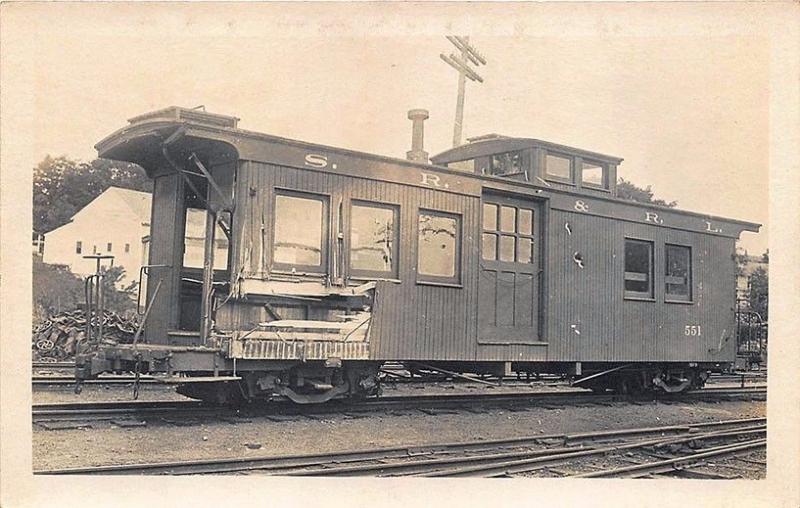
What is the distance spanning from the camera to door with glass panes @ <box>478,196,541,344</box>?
Answer: 10258 millimetres

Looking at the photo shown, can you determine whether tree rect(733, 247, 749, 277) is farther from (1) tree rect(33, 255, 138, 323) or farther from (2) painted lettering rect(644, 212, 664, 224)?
(1) tree rect(33, 255, 138, 323)

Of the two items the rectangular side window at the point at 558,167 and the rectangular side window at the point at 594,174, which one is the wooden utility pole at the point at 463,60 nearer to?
the rectangular side window at the point at 558,167

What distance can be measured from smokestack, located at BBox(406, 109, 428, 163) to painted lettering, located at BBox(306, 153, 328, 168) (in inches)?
44.9

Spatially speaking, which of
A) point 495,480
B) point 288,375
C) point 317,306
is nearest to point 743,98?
point 495,480

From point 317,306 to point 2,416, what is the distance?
364 cm

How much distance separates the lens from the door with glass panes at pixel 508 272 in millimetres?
10258

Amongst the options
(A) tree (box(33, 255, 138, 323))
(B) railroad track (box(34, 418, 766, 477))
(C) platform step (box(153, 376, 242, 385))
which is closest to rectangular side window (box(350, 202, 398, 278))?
(C) platform step (box(153, 376, 242, 385))

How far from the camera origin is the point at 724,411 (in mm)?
11500

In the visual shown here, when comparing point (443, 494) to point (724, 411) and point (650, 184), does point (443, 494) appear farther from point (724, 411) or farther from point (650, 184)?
point (724, 411)

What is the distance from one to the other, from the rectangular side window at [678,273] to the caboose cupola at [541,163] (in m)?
1.45

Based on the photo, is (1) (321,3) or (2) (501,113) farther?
(2) (501,113)

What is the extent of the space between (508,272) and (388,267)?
2077 millimetres

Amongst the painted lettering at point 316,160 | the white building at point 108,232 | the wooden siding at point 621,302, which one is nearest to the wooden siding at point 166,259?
the painted lettering at point 316,160

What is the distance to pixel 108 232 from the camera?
2159 cm
